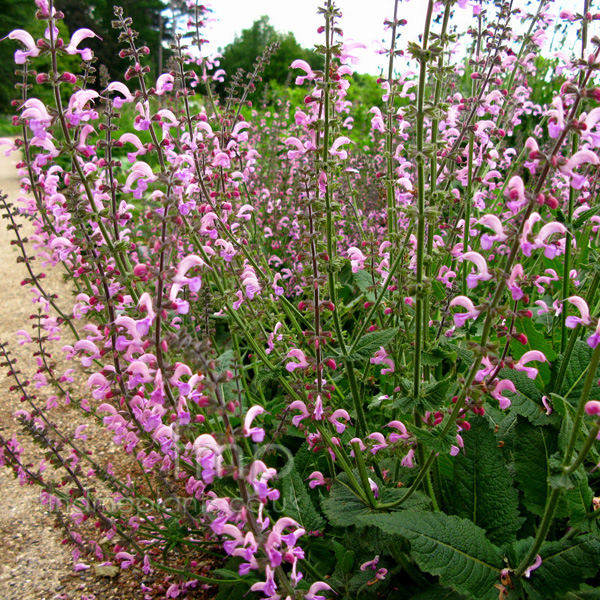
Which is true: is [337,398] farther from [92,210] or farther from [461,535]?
[92,210]

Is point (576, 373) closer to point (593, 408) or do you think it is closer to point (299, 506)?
point (593, 408)

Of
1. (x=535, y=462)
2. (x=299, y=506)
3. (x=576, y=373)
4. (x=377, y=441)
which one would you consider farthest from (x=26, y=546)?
(x=576, y=373)

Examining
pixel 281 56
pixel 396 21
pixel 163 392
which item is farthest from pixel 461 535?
pixel 281 56

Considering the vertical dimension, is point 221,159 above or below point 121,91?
below

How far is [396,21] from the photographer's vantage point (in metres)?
2.60

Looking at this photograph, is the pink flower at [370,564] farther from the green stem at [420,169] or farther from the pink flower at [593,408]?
the pink flower at [593,408]

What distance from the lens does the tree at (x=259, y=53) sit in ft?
75.9

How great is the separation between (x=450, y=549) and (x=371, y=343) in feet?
2.69

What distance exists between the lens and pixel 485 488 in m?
2.21

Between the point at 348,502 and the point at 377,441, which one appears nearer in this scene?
the point at 348,502

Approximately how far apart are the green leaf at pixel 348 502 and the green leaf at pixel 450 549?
159 millimetres

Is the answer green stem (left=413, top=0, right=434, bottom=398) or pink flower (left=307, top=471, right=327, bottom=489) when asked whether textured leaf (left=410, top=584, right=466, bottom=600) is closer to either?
pink flower (left=307, top=471, right=327, bottom=489)

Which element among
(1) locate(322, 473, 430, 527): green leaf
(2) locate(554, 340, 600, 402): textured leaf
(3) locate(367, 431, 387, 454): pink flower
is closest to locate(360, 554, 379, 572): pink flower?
(1) locate(322, 473, 430, 527): green leaf

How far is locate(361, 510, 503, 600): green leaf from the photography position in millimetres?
1789
